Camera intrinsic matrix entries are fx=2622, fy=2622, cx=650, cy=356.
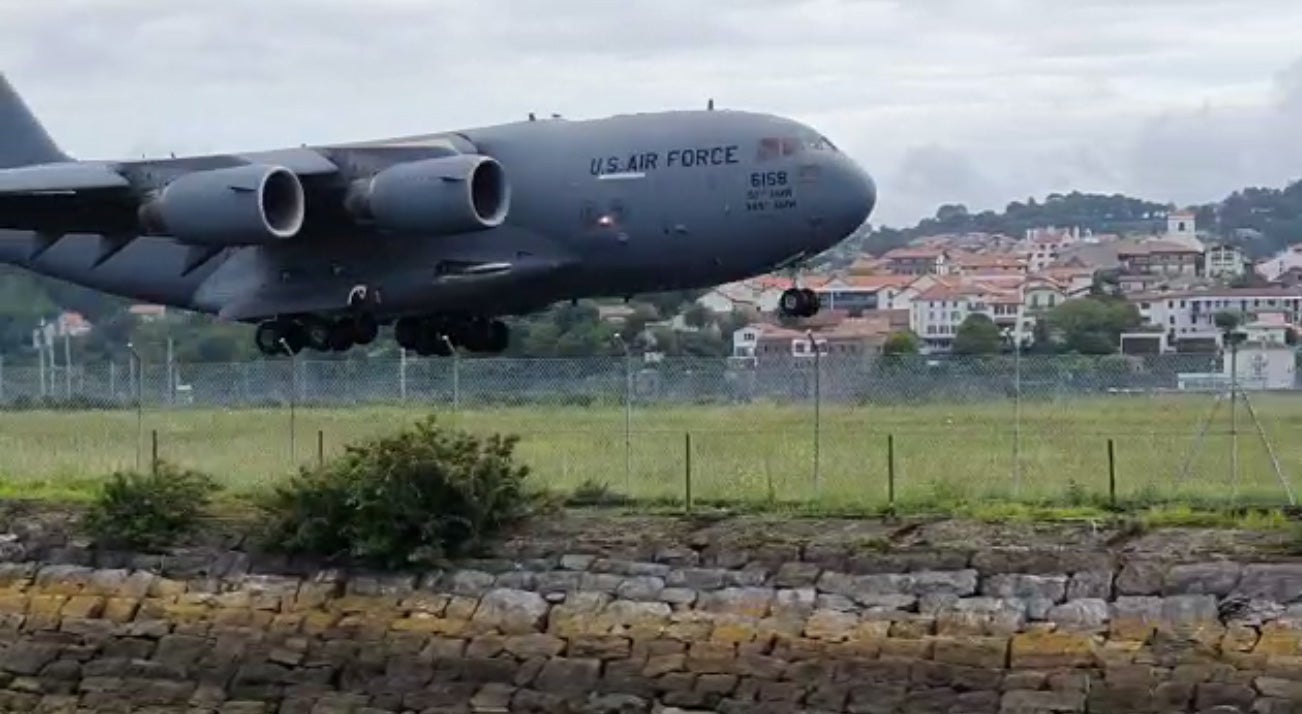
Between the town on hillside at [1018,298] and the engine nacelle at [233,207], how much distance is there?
26.0 ft

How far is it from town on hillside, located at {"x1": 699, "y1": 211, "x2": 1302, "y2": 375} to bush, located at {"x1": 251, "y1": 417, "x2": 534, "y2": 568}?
13.1 m

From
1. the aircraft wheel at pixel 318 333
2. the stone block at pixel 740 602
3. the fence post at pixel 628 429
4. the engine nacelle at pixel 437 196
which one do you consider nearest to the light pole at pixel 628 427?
the fence post at pixel 628 429

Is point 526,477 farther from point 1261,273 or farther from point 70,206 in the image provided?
point 1261,273

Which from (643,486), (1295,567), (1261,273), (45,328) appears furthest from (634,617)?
(1261,273)

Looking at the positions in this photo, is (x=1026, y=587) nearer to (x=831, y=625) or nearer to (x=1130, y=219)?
(x=831, y=625)

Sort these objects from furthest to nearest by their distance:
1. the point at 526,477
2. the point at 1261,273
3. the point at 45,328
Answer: the point at 1261,273, the point at 45,328, the point at 526,477

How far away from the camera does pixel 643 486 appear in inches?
1081

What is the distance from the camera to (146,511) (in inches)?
1058

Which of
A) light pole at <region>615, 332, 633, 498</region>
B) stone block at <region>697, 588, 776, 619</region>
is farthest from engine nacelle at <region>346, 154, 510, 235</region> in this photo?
stone block at <region>697, 588, 776, 619</region>

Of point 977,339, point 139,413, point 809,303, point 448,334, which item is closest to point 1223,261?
point 977,339

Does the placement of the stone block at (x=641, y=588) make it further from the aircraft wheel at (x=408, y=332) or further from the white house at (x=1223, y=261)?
the white house at (x=1223, y=261)

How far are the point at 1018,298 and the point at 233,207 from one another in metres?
25.3

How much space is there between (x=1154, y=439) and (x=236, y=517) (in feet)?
32.4

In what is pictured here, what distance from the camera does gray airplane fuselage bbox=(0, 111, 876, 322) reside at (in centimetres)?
3372
